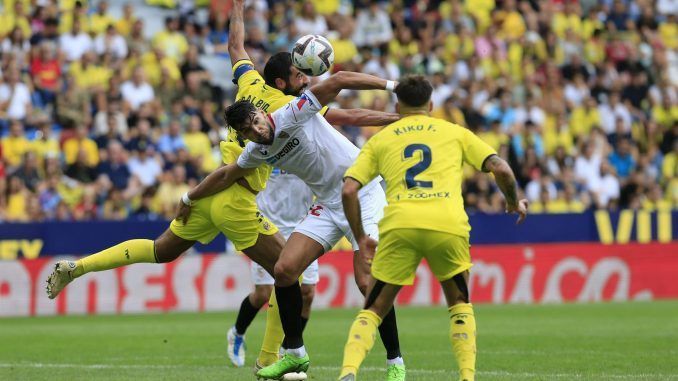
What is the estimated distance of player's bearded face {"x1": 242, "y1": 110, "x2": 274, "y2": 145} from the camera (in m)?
9.74

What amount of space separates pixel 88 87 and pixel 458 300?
15.0 metres

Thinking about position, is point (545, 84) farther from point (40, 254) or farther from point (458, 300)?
point (458, 300)

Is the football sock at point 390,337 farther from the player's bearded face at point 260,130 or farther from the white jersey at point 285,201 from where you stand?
the white jersey at point 285,201

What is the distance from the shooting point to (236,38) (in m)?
11.6

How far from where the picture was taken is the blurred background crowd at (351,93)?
2131 cm

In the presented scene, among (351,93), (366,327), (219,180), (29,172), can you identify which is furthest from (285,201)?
(351,93)

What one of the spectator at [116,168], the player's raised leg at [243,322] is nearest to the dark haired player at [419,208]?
the player's raised leg at [243,322]

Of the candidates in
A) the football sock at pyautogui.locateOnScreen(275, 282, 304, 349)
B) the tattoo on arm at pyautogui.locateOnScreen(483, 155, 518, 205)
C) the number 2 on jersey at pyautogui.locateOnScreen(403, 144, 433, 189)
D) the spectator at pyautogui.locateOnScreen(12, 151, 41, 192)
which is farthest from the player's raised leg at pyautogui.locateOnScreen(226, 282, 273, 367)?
the spectator at pyautogui.locateOnScreen(12, 151, 41, 192)

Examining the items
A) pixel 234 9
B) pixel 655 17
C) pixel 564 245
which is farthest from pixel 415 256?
pixel 655 17

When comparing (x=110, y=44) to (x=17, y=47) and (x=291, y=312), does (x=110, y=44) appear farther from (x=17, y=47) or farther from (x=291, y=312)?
(x=291, y=312)

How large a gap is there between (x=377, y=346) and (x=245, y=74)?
13.6ft

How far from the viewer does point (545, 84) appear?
2792cm

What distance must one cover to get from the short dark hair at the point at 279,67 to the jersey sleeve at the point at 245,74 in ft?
0.56

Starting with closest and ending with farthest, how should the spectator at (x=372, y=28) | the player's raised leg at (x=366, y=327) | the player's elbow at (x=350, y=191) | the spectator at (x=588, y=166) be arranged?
the player's raised leg at (x=366, y=327) → the player's elbow at (x=350, y=191) → the spectator at (x=588, y=166) → the spectator at (x=372, y=28)
